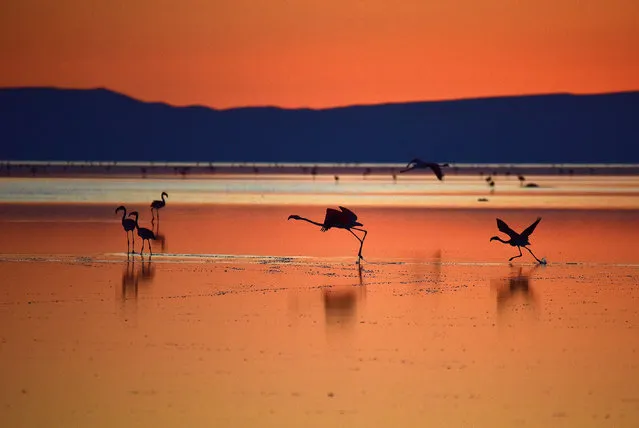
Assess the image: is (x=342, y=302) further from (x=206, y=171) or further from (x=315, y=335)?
(x=206, y=171)

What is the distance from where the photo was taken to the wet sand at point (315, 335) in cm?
774

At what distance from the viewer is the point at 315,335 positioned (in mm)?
10438

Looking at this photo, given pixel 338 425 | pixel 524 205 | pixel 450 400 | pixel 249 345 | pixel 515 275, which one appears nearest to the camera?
pixel 338 425

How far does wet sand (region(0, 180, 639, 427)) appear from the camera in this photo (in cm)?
774

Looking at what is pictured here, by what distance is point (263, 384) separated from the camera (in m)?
8.38

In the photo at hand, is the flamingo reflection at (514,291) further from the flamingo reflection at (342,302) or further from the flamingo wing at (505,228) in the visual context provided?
the flamingo reflection at (342,302)

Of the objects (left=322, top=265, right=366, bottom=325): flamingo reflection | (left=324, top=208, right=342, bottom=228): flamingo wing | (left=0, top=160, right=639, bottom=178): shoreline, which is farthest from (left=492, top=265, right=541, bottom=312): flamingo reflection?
(left=0, top=160, right=639, bottom=178): shoreline

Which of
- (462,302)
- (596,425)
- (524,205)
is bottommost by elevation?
(596,425)

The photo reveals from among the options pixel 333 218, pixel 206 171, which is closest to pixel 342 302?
pixel 333 218

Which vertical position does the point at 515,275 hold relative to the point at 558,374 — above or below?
above

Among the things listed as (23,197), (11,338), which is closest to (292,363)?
(11,338)

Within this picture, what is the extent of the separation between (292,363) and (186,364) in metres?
0.76

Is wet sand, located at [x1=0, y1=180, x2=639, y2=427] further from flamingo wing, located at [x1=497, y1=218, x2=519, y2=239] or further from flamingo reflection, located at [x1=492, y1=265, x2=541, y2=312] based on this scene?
flamingo wing, located at [x1=497, y1=218, x2=519, y2=239]

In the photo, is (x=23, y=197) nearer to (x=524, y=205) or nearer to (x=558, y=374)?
(x=524, y=205)
